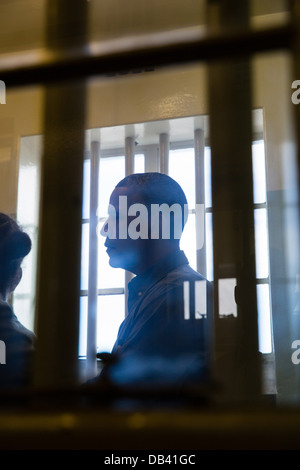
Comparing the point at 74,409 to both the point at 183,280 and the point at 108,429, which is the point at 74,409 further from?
the point at 183,280

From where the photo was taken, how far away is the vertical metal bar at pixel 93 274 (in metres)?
0.81

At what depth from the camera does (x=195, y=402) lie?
62cm

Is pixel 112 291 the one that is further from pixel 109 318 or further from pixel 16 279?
pixel 16 279

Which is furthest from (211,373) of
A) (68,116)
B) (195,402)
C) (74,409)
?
(68,116)

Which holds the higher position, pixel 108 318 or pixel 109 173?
pixel 109 173

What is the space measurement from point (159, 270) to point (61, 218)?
1.06 ft


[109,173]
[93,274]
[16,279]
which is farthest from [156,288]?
[109,173]

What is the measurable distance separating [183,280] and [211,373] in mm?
284

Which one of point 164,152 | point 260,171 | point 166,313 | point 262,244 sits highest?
point 164,152

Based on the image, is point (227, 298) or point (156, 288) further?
point (156, 288)

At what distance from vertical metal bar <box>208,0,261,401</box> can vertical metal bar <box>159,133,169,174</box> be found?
1.53 ft

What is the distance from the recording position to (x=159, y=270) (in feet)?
3.37

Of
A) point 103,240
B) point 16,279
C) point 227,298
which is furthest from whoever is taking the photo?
point 103,240
